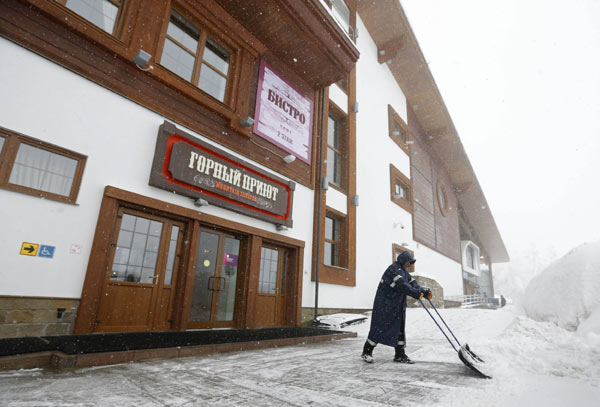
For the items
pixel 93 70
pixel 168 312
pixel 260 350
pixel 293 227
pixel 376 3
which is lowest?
pixel 260 350

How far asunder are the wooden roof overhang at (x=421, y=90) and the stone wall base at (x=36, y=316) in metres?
17.4

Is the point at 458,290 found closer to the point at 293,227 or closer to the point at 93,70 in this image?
the point at 293,227

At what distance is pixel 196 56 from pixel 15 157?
15.4 ft

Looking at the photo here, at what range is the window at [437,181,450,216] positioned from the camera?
24381 millimetres

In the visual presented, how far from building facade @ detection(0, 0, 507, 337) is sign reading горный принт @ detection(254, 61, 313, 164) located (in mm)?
60

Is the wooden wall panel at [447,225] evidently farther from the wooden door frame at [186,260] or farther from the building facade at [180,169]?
the wooden door frame at [186,260]

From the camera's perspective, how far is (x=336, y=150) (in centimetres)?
1333

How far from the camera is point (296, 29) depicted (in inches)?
371

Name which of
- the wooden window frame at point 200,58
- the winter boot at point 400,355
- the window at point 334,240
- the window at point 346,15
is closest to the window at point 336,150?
the window at point 334,240

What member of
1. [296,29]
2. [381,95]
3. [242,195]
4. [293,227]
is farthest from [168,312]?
[381,95]

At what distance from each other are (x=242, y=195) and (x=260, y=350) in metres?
4.01

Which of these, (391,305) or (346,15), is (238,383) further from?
(346,15)

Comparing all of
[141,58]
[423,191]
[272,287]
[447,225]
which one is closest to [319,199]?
[272,287]

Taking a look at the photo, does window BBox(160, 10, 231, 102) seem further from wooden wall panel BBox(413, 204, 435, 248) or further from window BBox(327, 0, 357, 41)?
wooden wall panel BBox(413, 204, 435, 248)
